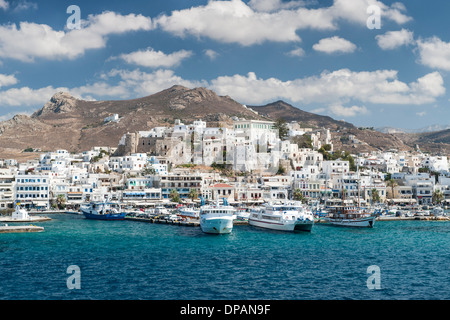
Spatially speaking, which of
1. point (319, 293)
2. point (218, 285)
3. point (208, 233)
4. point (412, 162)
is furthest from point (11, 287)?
point (412, 162)

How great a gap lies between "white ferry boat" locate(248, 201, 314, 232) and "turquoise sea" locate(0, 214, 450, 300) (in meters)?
1.62

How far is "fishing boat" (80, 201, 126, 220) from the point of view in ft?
215

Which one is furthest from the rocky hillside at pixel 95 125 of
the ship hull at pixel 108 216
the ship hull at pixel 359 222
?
the ship hull at pixel 359 222

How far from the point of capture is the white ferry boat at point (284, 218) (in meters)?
52.4

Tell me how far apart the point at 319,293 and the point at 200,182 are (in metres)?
57.1

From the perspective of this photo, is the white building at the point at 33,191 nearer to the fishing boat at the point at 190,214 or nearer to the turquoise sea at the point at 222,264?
the turquoise sea at the point at 222,264

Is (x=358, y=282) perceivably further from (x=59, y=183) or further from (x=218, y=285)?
(x=59, y=183)

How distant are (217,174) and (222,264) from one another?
55.3 m

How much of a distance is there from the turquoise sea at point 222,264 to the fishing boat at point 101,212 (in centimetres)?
1270

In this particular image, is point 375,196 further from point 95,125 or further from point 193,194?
point 95,125

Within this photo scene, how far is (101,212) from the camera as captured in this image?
65.9m

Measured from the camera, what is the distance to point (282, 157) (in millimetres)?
95125

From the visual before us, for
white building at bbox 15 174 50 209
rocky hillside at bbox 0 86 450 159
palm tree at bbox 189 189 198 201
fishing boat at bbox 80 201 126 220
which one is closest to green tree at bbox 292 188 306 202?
palm tree at bbox 189 189 198 201

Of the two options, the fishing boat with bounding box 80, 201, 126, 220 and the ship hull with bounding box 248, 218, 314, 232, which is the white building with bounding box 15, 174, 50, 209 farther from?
the ship hull with bounding box 248, 218, 314, 232
